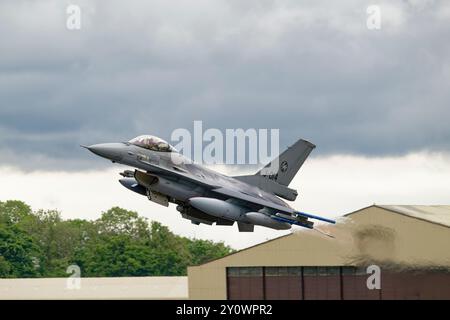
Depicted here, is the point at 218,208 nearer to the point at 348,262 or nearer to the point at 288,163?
the point at 288,163

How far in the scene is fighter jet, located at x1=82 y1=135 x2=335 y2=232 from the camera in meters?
50.1

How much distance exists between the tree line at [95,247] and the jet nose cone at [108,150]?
2461 inches

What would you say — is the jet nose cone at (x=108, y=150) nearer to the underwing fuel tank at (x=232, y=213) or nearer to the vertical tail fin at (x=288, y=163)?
the underwing fuel tank at (x=232, y=213)

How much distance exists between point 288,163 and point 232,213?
520 centimetres

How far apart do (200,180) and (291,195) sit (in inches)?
206

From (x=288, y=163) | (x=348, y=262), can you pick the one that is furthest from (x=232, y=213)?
(x=348, y=262)

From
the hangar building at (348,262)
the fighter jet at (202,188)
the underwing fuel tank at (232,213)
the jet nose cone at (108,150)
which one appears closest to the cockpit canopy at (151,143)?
the fighter jet at (202,188)

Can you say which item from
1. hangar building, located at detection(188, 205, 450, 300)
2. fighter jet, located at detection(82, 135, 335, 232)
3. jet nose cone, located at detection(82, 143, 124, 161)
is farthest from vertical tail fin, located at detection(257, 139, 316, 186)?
jet nose cone, located at detection(82, 143, 124, 161)

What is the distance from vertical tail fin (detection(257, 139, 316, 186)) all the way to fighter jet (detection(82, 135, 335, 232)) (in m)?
0.04

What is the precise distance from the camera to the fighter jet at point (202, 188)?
50.1 meters

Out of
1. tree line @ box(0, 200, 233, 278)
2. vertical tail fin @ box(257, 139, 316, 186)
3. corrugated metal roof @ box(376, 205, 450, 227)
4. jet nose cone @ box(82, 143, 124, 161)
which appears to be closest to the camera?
jet nose cone @ box(82, 143, 124, 161)

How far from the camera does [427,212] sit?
214ft

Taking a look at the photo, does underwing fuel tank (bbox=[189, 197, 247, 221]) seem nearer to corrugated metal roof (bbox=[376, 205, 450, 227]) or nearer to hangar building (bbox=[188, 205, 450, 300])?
hangar building (bbox=[188, 205, 450, 300])

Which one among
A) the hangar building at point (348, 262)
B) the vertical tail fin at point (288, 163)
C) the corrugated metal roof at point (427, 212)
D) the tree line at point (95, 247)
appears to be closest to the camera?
the vertical tail fin at point (288, 163)
